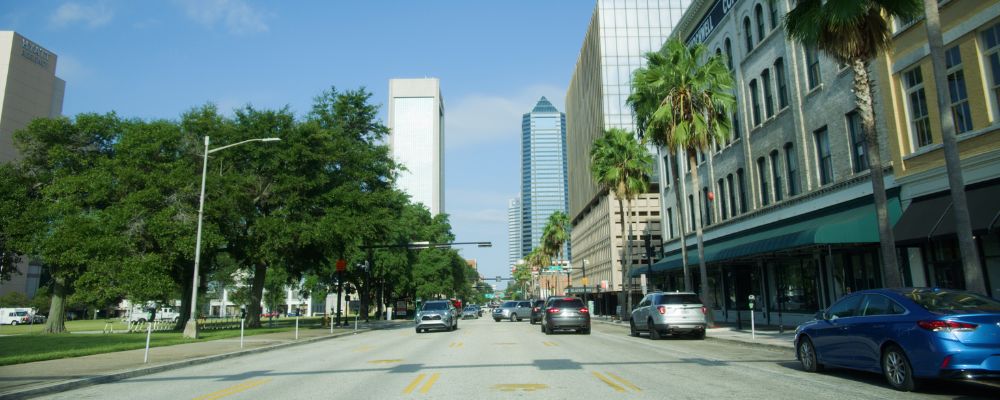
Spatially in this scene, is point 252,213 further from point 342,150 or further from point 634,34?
point 634,34

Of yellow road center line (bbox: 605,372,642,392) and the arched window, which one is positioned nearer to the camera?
yellow road center line (bbox: 605,372,642,392)

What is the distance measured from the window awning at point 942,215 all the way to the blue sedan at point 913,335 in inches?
246

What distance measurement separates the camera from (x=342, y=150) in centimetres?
3359

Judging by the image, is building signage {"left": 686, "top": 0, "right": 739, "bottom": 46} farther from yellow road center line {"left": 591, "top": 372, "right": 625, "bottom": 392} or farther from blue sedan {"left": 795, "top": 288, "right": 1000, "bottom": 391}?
yellow road center line {"left": 591, "top": 372, "right": 625, "bottom": 392}

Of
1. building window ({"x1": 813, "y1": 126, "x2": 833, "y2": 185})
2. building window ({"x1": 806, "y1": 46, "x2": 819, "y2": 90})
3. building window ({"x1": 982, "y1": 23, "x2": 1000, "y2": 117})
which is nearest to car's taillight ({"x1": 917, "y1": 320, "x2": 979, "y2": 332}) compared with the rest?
building window ({"x1": 982, "y1": 23, "x2": 1000, "y2": 117})

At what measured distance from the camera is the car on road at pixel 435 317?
98.8ft

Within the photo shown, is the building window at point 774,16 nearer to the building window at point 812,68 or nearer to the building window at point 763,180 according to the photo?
the building window at point 812,68

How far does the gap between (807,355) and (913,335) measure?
3.17 metres

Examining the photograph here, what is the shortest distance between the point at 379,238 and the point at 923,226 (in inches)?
1030

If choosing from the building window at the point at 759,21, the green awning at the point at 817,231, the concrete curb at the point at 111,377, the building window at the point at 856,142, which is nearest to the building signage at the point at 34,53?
the concrete curb at the point at 111,377

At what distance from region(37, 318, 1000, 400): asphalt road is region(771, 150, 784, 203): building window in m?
13.4

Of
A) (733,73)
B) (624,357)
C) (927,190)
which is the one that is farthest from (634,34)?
(624,357)

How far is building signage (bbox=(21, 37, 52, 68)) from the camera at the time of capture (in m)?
108

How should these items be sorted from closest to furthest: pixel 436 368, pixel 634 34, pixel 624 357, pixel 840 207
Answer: pixel 436 368 → pixel 624 357 → pixel 840 207 → pixel 634 34
